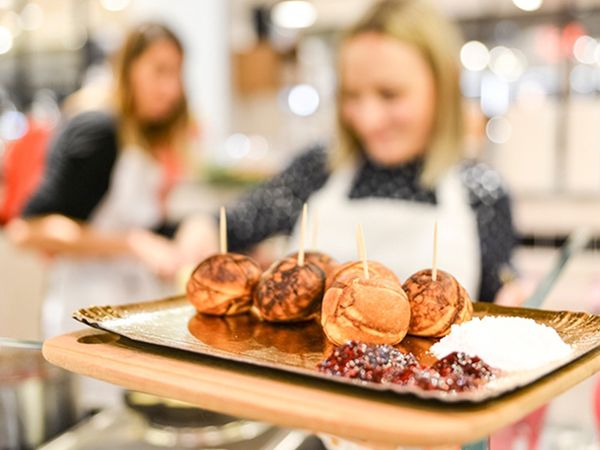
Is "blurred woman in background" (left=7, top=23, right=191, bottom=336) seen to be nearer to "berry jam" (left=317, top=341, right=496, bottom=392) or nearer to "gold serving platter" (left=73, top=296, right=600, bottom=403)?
"gold serving platter" (left=73, top=296, right=600, bottom=403)

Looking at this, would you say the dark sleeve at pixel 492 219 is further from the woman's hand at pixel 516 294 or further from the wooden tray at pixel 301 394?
the wooden tray at pixel 301 394

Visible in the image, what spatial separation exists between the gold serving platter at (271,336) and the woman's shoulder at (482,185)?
877mm

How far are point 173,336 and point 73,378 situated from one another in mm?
482

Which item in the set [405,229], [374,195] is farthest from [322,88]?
[405,229]

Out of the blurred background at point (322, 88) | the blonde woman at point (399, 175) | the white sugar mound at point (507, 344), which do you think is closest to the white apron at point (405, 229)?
the blonde woman at point (399, 175)

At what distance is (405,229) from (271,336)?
100 cm

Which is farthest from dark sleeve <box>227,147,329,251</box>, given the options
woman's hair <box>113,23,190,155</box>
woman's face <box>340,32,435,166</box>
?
woman's hair <box>113,23,190,155</box>

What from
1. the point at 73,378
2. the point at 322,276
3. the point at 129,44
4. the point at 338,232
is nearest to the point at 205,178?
the point at 129,44

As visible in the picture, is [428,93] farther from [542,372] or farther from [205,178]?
[205,178]

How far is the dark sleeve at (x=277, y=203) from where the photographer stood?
198cm

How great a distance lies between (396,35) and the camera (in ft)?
5.45

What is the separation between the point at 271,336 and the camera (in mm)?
872

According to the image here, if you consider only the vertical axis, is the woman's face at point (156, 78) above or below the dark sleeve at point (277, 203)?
above

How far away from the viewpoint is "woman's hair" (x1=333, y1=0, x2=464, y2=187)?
1.68m
